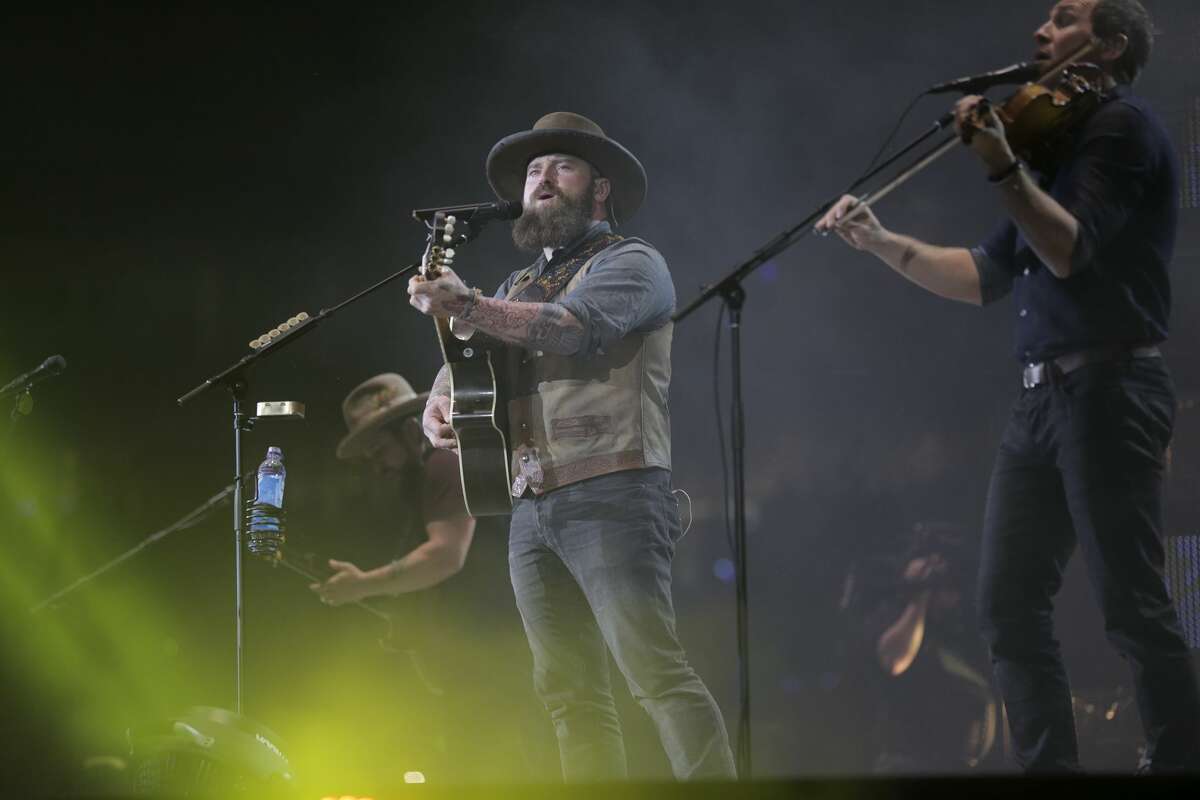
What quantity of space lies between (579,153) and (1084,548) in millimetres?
1916

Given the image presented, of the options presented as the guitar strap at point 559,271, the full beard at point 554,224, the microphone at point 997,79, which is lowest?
the guitar strap at point 559,271

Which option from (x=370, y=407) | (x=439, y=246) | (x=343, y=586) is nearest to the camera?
(x=439, y=246)

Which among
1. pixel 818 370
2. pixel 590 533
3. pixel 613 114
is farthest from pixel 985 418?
pixel 590 533

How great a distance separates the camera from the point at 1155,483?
2719mm

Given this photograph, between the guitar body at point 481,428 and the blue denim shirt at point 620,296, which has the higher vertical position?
the blue denim shirt at point 620,296

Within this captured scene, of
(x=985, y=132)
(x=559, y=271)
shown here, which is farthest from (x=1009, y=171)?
(x=559, y=271)

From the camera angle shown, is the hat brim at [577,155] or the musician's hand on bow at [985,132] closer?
the musician's hand on bow at [985,132]

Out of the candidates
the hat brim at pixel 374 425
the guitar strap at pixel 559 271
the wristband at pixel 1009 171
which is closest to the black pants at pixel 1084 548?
the wristband at pixel 1009 171

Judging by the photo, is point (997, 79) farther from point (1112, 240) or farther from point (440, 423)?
point (440, 423)

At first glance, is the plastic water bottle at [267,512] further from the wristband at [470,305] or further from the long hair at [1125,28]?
the long hair at [1125,28]

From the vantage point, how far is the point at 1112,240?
9.33ft

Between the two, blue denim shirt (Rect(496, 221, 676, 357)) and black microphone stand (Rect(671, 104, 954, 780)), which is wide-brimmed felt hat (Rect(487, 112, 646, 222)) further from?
black microphone stand (Rect(671, 104, 954, 780))

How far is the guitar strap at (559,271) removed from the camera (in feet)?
11.7

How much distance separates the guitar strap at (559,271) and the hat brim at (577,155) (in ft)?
0.90
